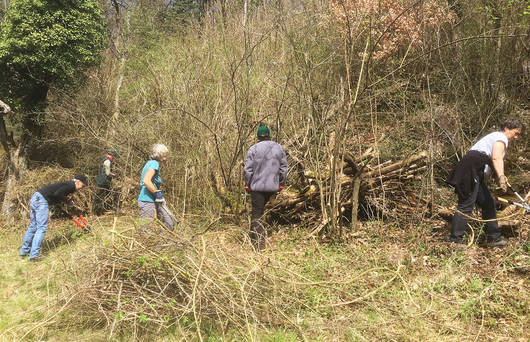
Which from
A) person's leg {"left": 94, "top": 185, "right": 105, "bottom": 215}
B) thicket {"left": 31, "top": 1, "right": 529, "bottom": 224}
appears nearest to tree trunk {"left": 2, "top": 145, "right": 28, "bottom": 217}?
thicket {"left": 31, "top": 1, "right": 529, "bottom": 224}

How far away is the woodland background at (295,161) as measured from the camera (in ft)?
10.7

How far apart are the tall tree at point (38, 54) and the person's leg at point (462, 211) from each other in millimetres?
8183

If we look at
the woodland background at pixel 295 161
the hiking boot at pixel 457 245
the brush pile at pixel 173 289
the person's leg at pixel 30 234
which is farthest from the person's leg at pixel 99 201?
the hiking boot at pixel 457 245

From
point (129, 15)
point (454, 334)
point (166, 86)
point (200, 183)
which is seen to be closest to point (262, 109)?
point (200, 183)

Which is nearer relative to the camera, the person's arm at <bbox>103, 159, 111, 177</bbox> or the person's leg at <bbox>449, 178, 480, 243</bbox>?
the person's leg at <bbox>449, 178, 480, 243</bbox>

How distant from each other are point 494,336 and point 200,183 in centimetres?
498

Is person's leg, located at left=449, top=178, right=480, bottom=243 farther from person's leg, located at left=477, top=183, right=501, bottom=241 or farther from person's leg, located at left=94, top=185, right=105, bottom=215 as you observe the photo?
person's leg, located at left=94, top=185, right=105, bottom=215

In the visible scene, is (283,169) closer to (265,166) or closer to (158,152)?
(265,166)

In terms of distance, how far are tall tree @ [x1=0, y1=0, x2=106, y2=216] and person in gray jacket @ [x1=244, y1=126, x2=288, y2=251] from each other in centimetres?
582

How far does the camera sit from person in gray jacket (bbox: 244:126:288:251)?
4.72 m

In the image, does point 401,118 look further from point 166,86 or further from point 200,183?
point 166,86

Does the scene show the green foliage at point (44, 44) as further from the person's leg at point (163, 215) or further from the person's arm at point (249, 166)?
the person's arm at point (249, 166)

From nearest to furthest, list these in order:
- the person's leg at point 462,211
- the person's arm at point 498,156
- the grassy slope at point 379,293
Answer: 1. the grassy slope at point 379,293
2. the person's arm at point 498,156
3. the person's leg at point 462,211

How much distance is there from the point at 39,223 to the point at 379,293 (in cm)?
462
